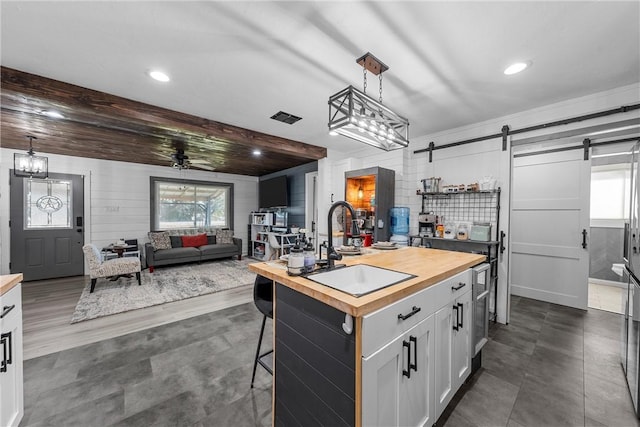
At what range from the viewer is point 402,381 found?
126 centimetres

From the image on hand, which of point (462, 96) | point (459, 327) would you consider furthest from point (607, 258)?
point (459, 327)

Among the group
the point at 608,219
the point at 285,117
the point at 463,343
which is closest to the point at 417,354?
the point at 463,343

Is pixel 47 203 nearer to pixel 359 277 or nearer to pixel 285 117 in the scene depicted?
pixel 285 117

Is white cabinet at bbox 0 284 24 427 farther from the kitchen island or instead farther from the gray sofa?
the gray sofa

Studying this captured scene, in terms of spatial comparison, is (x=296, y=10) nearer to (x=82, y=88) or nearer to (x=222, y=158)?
(x=82, y=88)

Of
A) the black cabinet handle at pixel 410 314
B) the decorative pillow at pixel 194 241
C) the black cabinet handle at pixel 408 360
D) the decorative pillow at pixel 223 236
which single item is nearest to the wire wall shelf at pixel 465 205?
the black cabinet handle at pixel 410 314

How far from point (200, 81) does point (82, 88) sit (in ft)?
4.11

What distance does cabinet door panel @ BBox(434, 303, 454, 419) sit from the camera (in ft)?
5.09

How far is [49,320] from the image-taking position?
315 cm

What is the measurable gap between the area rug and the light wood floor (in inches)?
6.1

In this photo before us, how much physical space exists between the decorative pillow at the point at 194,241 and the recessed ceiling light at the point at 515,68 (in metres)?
6.95

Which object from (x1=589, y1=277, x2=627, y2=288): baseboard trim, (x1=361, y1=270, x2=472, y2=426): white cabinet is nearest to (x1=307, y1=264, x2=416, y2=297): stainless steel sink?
(x1=361, y1=270, x2=472, y2=426): white cabinet

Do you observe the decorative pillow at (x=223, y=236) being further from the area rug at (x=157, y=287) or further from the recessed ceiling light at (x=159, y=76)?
the recessed ceiling light at (x=159, y=76)

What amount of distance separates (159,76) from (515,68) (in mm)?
3249
